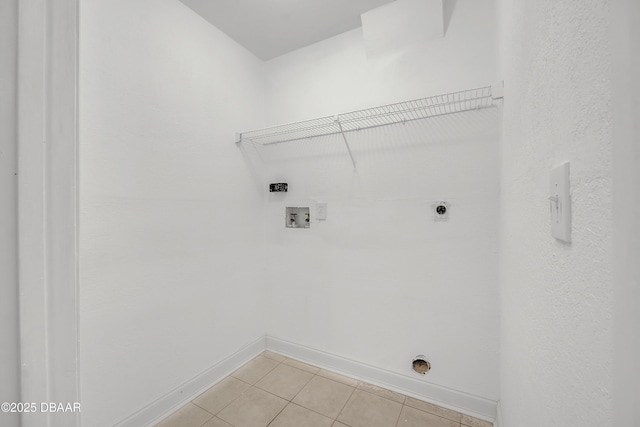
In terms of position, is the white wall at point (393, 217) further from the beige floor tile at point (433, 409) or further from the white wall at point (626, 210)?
the white wall at point (626, 210)

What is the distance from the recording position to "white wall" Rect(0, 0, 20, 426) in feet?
1.11

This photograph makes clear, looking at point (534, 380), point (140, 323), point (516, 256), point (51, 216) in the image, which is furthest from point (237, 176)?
point (534, 380)

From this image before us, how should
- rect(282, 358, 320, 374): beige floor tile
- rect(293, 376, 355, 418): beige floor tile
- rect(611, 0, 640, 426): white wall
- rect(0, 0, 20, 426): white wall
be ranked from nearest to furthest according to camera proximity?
rect(611, 0, 640, 426): white wall < rect(0, 0, 20, 426): white wall < rect(293, 376, 355, 418): beige floor tile < rect(282, 358, 320, 374): beige floor tile

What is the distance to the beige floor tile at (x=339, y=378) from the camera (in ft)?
5.86

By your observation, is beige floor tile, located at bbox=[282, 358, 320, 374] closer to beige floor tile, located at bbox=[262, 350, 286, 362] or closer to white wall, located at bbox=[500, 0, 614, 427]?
beige floor tile, located at bbox=[262, 350, 286, 362]

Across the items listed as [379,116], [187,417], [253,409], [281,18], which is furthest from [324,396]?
[281,18]

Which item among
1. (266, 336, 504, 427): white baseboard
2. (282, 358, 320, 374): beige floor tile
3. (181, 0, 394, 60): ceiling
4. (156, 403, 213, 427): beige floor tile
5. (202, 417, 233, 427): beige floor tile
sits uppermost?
(181, 0, 394, 60): ceiling

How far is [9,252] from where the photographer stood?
0.35 m

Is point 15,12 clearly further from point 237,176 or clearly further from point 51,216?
point 237,176

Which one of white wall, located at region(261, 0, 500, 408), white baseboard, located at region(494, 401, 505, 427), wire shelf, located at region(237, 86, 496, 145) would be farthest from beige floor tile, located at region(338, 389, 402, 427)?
wire shelf, located at region(237, 86, 496, 145)

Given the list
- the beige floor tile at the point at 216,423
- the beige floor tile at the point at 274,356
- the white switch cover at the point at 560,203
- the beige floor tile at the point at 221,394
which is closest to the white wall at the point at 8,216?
the white switch cover at the point at 560,203

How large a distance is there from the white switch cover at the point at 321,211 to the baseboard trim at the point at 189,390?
1.19 meters

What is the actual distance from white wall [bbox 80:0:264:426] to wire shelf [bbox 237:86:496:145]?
28 centimetres

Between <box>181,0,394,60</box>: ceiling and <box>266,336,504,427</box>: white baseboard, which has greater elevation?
<box>181,0,394,60</box>: ceiling
